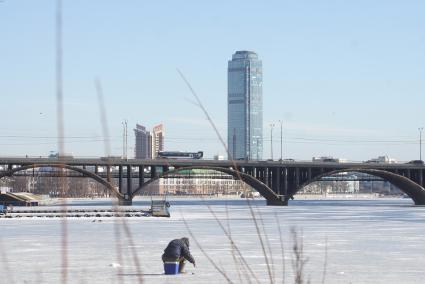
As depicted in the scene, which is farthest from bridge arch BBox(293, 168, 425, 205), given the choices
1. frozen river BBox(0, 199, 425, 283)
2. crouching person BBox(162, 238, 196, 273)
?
crouching person BBox(162, 238, 196, 273)

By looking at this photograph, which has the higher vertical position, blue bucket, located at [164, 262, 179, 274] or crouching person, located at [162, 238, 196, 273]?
crouching person, located at [162, 238, 196, 273]

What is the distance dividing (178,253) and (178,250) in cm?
33

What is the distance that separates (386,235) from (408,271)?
2143 cm

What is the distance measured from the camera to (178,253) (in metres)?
23.4

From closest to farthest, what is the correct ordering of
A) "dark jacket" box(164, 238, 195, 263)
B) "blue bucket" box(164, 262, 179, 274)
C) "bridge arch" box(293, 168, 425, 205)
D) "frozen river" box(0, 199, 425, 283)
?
1. "frozen river" box(0, 199, 425, 283)
2. "dark jacket" box(164, 238, 195, 263)
3. "blue bucket" box(164, 262, 179, 274)
4. "bridge arch" box(293, 168, 425, 205)

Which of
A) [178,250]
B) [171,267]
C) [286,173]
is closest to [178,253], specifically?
[178,250]

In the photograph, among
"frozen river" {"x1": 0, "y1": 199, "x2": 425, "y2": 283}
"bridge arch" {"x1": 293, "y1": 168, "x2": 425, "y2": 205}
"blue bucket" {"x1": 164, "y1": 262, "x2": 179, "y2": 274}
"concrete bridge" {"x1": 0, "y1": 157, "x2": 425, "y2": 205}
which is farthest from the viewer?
"bridge arch" {"x1": 293, "y1": 168, "x2": 425, "y2": 205}

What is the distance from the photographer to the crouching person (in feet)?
76.4

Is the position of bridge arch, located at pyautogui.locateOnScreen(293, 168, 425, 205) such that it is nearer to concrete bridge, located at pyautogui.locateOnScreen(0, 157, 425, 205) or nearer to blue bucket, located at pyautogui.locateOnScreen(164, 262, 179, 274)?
concrete bridge, located at pyautogui.locateOnScreen(0, 157, 425, 205)

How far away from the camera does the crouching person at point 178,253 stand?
2330cm

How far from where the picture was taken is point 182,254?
77.9 ft

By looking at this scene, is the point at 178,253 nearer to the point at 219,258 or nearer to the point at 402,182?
the point at 219,258

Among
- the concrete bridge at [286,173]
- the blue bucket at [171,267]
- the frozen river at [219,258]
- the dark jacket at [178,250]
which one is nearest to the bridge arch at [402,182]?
the concrete bridge at [286,173]

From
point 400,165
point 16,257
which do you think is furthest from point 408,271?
point 400,165
